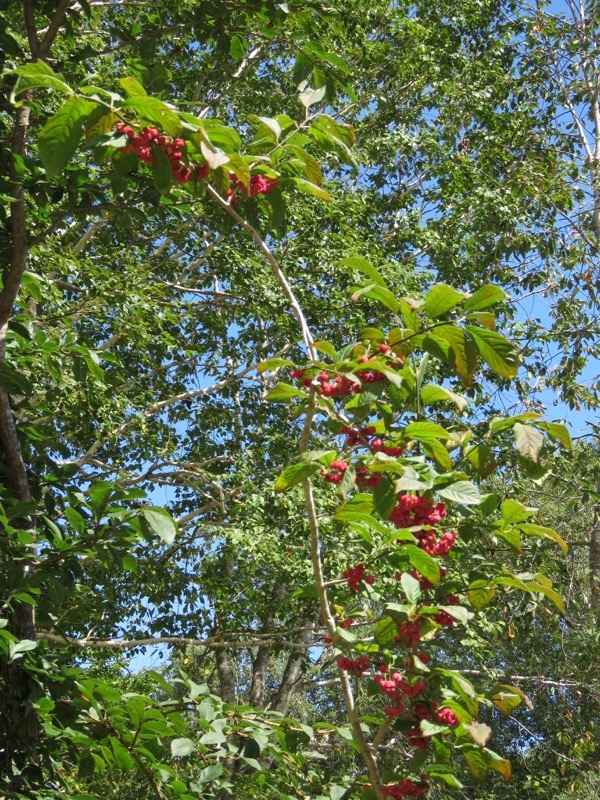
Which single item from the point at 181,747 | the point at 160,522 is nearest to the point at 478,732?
the point at 160,522

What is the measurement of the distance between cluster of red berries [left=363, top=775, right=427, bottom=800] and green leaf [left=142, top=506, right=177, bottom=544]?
0.55 meters

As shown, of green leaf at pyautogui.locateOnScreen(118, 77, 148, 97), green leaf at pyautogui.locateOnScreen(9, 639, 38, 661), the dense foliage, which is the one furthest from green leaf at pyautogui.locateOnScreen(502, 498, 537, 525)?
green leaf at pyautogui.locateOnScreen(9, 639, 38, 661)

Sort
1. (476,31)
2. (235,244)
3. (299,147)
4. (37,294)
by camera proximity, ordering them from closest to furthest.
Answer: (299,147) < (37,294) < (235,244) < (476,31)

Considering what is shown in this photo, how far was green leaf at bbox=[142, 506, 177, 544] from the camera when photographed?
4.65 feet

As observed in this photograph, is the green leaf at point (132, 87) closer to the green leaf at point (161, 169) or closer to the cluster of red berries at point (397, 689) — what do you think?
the green leaf at point (161, 169)

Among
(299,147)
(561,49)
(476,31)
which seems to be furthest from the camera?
(476,31)

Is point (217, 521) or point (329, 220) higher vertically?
point (329, 220)

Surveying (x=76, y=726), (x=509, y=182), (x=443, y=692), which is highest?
(x=509, y=182)

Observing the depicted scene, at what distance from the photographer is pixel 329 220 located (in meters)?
6.77

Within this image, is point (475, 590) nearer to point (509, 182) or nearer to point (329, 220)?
point (329, 220)

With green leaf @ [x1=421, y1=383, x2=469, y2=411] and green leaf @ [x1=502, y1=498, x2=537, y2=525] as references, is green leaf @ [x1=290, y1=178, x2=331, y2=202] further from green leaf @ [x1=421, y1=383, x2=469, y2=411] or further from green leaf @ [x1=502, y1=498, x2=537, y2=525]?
green leaf @ [x1=502, y1=498, x2=537, y2=525]

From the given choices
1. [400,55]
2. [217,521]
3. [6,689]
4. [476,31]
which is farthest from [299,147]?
[476,31]

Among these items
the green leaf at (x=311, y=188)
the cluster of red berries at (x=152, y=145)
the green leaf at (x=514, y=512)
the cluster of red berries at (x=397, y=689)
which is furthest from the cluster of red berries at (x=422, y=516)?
the cluster of red berries at (x=152, y=145)

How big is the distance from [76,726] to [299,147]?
53.0 inches
